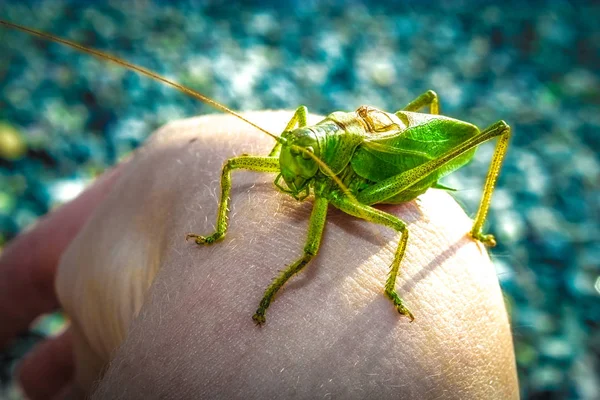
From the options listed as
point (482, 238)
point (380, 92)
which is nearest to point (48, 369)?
point (482, 238)

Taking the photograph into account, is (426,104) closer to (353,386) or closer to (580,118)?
(353,386)

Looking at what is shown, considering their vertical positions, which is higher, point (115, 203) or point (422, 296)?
point (422, 296)

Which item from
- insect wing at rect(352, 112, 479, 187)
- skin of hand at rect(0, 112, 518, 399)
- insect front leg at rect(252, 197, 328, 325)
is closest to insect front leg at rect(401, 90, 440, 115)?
insect wing at rect(352, 112, 479, 187)

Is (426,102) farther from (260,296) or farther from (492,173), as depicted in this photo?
(260,296)

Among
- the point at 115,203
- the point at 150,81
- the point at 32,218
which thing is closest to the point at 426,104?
the point at 115,203

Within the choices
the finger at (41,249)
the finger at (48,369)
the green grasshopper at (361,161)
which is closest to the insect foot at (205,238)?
the green grasshopper at (361,161)

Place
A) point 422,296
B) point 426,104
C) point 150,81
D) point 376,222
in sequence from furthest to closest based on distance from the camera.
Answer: point 150,81 < point 426,104 < point 376,222 < point 422,296
